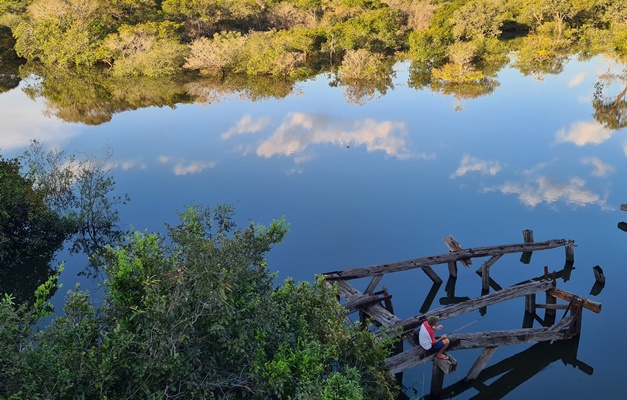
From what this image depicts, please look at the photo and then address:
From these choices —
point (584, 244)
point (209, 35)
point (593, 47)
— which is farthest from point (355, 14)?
point (584, 244)

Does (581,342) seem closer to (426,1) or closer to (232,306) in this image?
(232,306)

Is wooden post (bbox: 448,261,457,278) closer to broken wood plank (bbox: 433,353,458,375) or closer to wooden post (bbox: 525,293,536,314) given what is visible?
wooden post (bbox: 525,293,536,314)

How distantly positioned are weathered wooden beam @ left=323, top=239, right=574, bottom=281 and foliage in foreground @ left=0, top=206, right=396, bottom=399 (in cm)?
529

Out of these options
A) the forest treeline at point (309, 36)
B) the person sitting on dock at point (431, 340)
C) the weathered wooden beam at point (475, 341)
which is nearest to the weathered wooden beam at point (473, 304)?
the person sitting on dock at point (431, 340)

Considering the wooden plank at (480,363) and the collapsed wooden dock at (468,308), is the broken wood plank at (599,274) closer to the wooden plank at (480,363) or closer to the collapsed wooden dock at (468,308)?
the collapsed wooden dock at (468,308)

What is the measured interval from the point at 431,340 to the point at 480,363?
236 centimetres

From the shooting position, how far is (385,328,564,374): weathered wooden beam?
38.6 feet

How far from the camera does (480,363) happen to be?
1341 cm

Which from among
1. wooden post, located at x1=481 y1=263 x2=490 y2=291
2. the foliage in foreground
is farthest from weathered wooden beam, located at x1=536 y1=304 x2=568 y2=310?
the foliage in foreground

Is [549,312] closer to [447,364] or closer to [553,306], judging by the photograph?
[553,306]

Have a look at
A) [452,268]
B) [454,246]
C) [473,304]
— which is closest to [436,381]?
[473,304]

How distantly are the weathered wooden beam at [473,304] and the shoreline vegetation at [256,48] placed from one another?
25.5m

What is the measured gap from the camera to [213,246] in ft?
30.5

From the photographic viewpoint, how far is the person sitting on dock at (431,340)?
39.1 feet
